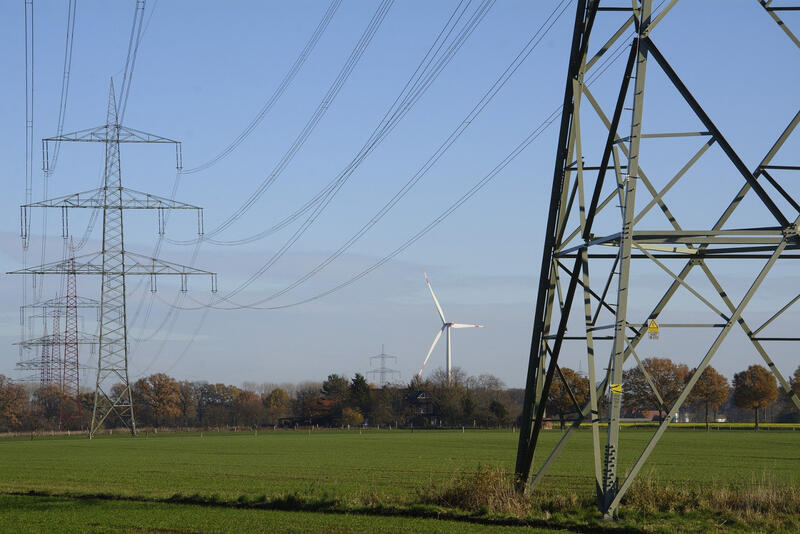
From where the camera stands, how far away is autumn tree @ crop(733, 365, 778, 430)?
139000 millimetres

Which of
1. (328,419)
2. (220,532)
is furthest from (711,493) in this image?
(328,419)

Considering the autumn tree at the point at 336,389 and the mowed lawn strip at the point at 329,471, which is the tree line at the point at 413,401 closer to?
the autumn tree at the point at 336,389

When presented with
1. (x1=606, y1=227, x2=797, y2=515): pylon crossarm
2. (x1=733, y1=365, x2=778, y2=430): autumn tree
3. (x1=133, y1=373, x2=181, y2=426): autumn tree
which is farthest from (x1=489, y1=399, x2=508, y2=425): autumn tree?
(x1=606, y1=227, x2=797, y2=515): pylon crossarm

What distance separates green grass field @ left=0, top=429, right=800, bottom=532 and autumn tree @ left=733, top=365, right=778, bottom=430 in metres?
76.3

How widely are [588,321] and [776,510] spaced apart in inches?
240

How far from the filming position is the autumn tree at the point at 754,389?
139 m

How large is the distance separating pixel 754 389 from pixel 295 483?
11837cm

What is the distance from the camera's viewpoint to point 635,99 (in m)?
18.6

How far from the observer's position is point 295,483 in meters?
36.3

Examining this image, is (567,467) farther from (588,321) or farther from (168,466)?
(588,321)

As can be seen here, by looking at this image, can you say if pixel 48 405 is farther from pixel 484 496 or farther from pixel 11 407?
pixel 484 496

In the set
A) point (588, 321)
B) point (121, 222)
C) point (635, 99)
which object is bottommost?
point (588, 321)

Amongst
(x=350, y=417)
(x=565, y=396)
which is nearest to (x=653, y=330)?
(x=565, y=396)

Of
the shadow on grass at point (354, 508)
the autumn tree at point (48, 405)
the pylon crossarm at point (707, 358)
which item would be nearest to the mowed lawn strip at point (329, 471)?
the shadow on grass at point (354, 508)
